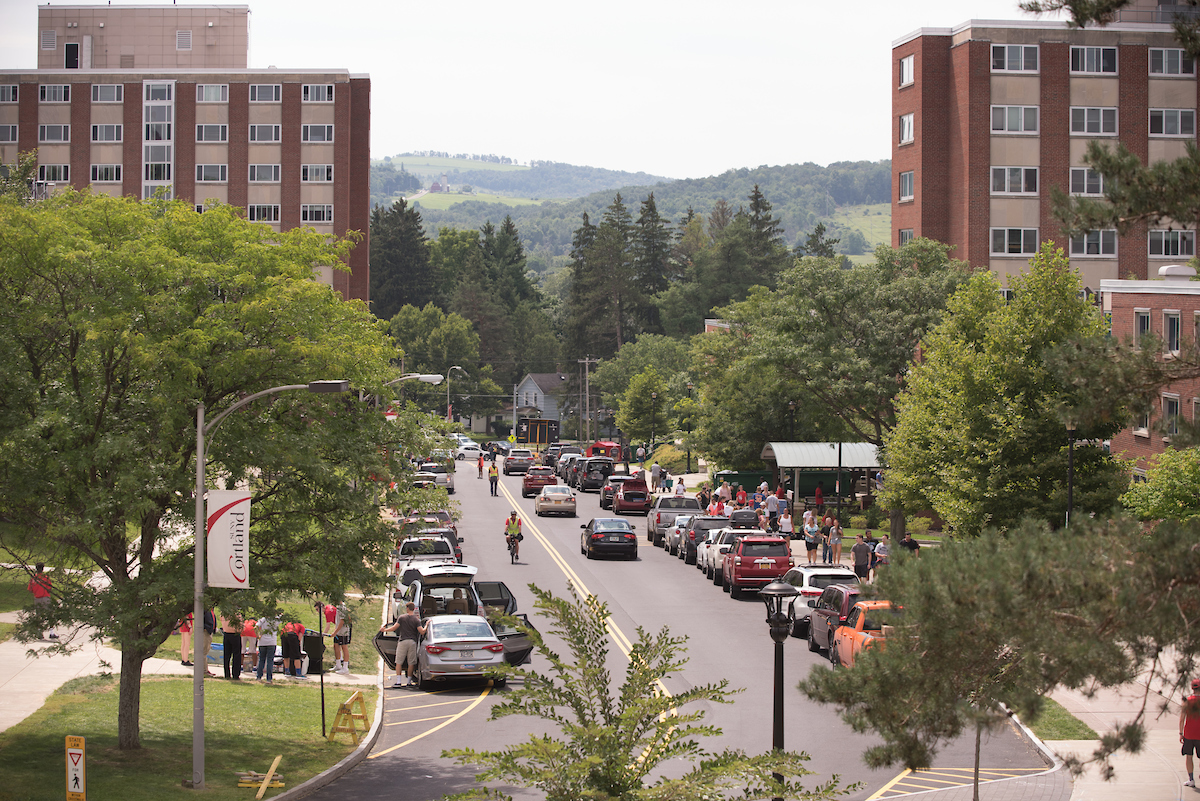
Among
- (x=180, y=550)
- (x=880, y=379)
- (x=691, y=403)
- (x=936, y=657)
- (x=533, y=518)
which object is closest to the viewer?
(x=936, y=657)

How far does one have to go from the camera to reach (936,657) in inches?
405

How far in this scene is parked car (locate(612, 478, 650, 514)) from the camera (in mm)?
53625

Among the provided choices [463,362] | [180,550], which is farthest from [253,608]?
[463,362]

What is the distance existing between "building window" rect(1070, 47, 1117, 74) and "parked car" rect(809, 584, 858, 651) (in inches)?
1751

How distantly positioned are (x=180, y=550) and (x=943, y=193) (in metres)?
50.2

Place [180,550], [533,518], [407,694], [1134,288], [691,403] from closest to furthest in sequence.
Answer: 1. [180,550]
2. [407,694]
3. [1134,288]
4. [533,518]
5. [691,403]

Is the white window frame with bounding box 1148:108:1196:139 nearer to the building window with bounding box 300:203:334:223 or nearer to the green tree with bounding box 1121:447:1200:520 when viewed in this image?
the green tree with bounding box 1121:447:1200:520

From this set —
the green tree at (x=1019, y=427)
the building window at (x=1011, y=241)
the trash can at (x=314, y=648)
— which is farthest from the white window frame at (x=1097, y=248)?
the trash can at (x=314, y=648)

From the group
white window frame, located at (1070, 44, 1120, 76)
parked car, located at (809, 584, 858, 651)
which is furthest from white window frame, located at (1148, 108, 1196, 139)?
parked car, located at (809, 584, 858, 651)

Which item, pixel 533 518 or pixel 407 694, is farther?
pixel 533 518

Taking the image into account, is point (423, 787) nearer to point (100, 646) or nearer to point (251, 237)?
point (251, 237)

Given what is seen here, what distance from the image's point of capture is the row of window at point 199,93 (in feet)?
250

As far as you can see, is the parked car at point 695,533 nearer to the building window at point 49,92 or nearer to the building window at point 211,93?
the building window at point 211,93

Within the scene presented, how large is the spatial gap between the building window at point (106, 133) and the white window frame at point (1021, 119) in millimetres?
54609
